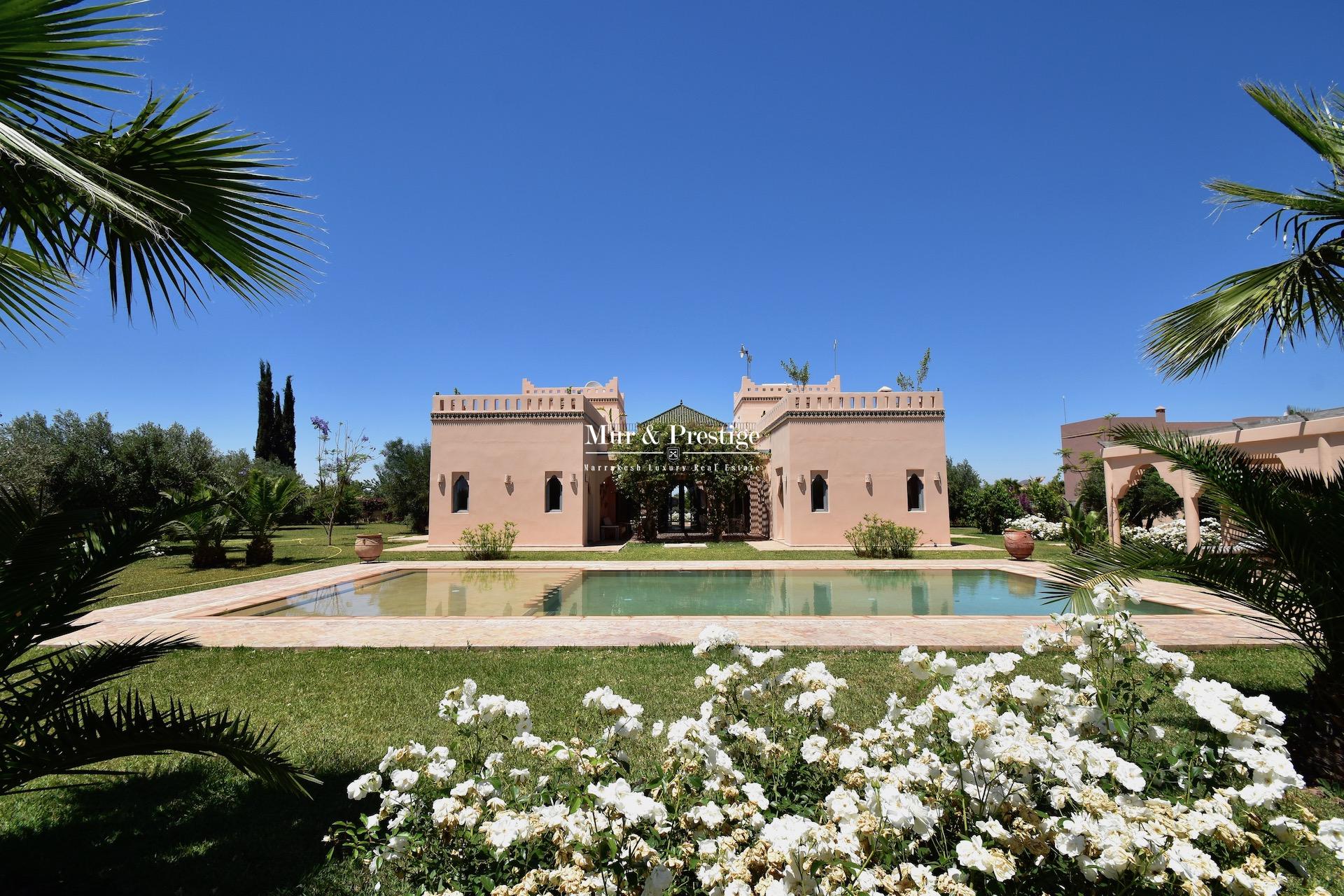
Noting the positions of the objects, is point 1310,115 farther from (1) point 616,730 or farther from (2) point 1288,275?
(1) point 616,730

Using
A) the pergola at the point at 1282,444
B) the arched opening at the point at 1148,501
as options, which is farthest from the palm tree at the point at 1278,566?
the arched opening at the point at 1148,501

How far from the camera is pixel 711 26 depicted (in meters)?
8.43

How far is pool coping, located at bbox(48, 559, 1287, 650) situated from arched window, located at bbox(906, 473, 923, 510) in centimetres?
1026

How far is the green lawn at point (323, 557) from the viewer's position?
11852 millimetres

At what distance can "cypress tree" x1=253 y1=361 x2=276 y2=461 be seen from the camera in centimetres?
3966

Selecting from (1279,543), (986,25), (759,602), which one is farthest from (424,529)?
(1279,543)

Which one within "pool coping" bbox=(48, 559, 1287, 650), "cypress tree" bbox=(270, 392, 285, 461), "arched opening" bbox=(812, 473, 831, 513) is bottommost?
"pool coping" bbox=(48, 559, 1287, 650)

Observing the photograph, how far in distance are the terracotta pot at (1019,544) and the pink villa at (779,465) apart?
173 inches

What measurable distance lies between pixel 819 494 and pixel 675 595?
10.5 meters

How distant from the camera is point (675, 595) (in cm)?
1104

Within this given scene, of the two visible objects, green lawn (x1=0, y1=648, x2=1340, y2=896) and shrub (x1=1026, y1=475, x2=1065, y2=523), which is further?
shrub (x1=1026, y1=475, x2=1065, y2=523)

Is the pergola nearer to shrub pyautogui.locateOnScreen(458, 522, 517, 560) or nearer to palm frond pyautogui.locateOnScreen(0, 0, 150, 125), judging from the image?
palm frond pyautogui.locateOnScreen(0, 0, 150, 125)

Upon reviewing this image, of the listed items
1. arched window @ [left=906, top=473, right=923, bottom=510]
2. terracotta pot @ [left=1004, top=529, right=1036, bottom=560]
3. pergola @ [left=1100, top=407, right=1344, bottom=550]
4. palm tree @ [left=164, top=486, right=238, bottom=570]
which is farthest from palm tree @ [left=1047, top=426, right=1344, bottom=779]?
palm tree @ [left=164, top=486, right=238, bottom=570]

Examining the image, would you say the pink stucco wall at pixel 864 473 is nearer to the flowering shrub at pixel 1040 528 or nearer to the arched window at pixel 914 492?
the arched window at pixel 914 492
